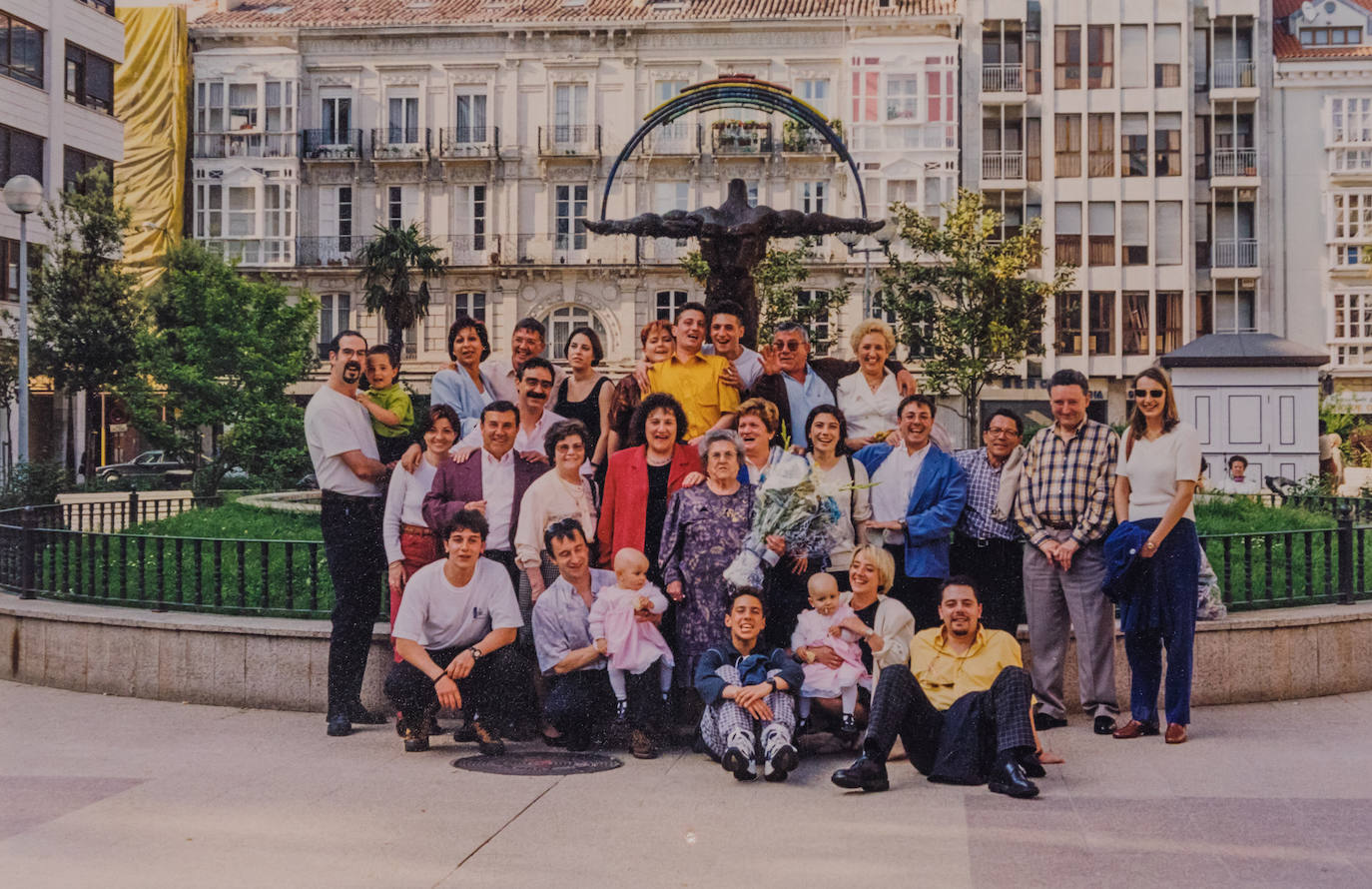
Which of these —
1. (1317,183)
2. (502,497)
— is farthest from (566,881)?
(1317,183)

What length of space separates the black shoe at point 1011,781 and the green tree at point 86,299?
3408cm

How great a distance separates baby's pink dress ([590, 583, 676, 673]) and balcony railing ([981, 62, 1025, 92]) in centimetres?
4608

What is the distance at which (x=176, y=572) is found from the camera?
1055 cm

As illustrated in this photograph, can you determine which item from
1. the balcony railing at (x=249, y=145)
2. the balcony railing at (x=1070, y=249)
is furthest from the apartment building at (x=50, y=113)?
the balcony railing at (x=1070, y=249)

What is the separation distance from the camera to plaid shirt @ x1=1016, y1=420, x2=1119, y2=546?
29.3 feet

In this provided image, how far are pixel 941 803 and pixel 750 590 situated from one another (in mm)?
1777

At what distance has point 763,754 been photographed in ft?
25.5

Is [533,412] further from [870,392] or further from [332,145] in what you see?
[332,145]

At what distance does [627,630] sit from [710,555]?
63 cm

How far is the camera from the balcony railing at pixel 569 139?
51906 millimetres

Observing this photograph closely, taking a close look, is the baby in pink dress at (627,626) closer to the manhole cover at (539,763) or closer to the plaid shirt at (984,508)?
the manhole cover at (539,763)

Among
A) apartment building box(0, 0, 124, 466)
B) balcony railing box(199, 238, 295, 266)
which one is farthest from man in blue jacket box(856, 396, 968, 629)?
balcony railing box(199, 238, 295, 266)

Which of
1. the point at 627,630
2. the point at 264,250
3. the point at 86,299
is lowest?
the point at 627,630

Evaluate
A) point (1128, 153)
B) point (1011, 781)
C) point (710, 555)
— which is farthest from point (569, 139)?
point (1011, 781)
